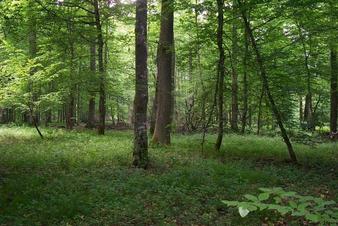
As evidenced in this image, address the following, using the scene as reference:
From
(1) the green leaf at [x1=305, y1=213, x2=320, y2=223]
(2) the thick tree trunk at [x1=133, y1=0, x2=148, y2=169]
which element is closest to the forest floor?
(2) the thick tree trunk at [x1=133, y1=0, x2=148, y2=169]

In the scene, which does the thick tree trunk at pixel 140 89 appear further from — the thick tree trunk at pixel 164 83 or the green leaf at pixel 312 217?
the green leaf at pixel 312 217

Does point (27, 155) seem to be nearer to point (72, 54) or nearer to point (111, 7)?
point (72, 54)

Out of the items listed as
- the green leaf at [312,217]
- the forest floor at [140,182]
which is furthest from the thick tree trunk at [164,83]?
the green leaf at [312,217]

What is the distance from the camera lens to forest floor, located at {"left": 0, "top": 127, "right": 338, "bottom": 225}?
736 centimetres

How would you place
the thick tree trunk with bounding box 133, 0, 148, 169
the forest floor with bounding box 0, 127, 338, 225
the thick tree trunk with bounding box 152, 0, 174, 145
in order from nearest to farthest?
the forest floor with bounding box 0, 127, 338, 225
the thick tree trunk with bounding box 133, 0, 148, 169
the thick tree trunk with bounding box 152, 0, 174, 145

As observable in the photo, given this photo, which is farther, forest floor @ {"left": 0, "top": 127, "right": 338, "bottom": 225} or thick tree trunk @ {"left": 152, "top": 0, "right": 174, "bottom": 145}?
thick tree trunk @ {"left": 152, "top": 0, "right": 174, "bottom": 145}

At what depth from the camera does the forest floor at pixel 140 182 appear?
7.36 m

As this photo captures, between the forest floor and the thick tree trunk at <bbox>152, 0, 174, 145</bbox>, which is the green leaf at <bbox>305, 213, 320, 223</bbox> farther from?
the thick tree trunk at <bbox>152, 0, 174, 145</bbox>

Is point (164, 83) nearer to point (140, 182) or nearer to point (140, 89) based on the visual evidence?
point (140, 89)

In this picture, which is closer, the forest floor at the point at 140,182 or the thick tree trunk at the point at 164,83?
the forest floor at the point at 140,182

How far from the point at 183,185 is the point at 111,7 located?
12100 millimetres

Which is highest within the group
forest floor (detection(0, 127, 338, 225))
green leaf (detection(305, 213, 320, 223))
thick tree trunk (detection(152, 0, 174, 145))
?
thick tree trunk (detection(152, 0, 174, 145))

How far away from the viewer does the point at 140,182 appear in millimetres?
9125

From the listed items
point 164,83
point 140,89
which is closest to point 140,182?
point 140,89
